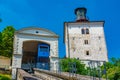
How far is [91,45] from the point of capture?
37.5 m

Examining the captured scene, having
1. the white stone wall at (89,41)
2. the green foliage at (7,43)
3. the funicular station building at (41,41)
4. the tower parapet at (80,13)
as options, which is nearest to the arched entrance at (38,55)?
the funicular station building at (41,41)

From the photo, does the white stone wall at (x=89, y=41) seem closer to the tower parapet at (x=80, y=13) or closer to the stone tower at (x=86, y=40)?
the stone tower at (x=86, y=40)

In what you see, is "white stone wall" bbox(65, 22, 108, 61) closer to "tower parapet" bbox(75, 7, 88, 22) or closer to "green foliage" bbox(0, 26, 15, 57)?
"tower parapet" bbox(75, 7, 88, 22)

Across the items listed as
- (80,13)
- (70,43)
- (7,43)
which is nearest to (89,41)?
(70,43)

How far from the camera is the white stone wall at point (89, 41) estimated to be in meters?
36.6

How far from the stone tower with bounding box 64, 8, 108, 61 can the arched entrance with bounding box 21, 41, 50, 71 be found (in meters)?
6.91

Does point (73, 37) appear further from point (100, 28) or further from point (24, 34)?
point (24, 34)

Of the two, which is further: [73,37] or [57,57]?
[73,37]

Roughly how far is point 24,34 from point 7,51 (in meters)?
9.43

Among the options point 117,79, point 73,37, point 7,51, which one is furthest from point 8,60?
point 117,79

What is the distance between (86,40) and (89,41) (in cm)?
60

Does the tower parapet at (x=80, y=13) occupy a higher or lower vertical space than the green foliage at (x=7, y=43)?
higher

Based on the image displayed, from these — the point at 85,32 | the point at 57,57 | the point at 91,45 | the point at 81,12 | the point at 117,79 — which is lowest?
the point at 117,79

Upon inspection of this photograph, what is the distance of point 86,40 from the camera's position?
38125mm
